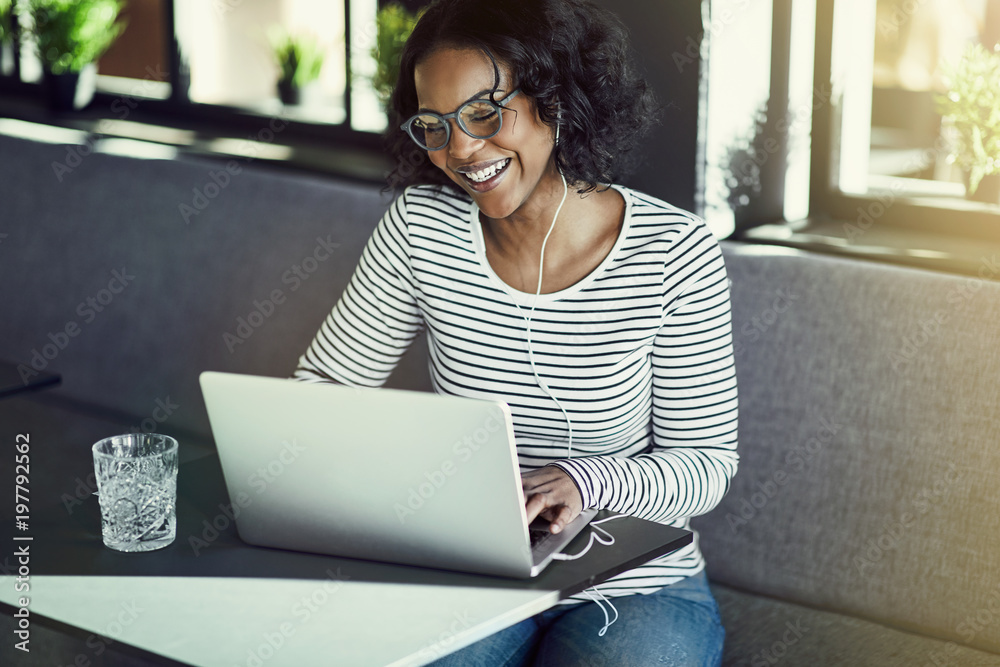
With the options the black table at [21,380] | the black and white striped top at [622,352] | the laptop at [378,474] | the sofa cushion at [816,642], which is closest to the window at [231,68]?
the black table at [21,380]

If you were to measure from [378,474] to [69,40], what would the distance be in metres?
2.21

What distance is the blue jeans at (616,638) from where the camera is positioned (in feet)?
4.00

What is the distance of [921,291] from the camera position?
1.46 m

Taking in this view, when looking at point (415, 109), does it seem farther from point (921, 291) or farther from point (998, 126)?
point (998, 126)

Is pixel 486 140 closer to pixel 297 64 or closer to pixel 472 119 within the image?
pixel 472 119

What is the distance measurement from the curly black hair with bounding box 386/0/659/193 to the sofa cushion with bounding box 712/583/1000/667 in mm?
671

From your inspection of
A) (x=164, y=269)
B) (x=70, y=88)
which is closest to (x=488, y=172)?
(x=164, y=269)

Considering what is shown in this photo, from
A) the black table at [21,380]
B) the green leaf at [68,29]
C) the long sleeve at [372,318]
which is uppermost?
the green leaf at [68,29]

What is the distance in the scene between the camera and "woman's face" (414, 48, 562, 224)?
50.5 inches

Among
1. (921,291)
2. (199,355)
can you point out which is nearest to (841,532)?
(921,291)

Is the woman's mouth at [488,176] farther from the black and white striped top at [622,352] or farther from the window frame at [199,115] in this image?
the window frame at [199,115]

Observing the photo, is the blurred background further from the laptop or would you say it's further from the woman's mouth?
the laptop

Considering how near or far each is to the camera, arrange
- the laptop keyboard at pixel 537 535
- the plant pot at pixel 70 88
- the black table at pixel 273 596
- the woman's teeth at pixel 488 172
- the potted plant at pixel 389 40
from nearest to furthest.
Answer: the black table at pixel 273 596, the laptop keyboard at pixel 537 535, the woman's teeth at pixel 488 172, the potted plant at pixel 389 40, the plant pot at pixel 70 88

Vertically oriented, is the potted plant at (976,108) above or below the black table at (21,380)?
above
